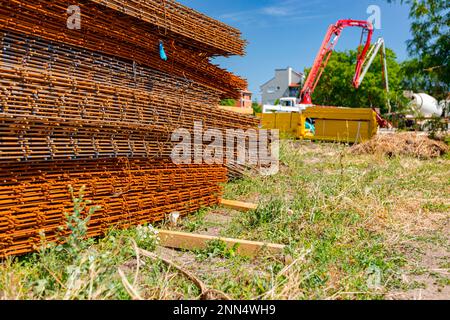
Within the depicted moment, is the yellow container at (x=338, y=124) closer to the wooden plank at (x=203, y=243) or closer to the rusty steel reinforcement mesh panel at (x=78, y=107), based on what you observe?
the rusty steel reinforcement mesh panel at (x=78, y=107)

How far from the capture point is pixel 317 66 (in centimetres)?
2695

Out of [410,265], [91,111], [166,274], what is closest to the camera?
[166,274]

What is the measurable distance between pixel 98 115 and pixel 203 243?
1680 millimetres

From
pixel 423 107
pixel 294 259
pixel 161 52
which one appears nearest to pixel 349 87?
pixel 423 107

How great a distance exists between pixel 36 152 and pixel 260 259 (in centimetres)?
219

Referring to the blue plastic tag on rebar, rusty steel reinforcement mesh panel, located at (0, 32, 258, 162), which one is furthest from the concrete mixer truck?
rusty steel reinforcement mesh panel, located at (0, 32, 258, 162)

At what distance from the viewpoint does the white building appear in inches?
3419

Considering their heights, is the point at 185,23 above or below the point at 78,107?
above

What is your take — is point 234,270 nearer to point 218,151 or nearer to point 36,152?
point 36,152

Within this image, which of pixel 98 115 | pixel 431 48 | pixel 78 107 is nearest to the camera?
pixel 78 107

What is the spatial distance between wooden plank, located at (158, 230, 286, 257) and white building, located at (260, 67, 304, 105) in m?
83.8

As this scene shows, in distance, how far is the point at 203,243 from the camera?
412 cm

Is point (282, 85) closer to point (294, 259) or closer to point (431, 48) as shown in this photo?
point (431, 48)

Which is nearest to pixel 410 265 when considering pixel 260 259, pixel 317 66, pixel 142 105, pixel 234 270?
pixel 260 259
